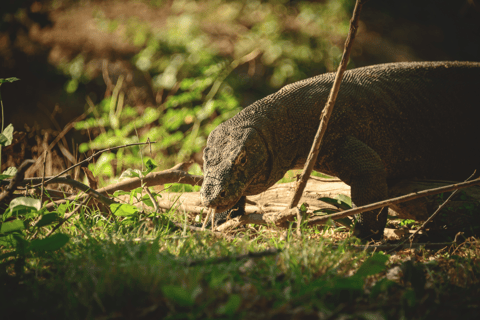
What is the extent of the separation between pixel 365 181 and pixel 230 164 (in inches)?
40.6

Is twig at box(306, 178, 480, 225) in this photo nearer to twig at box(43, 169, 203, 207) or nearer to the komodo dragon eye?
the komodo dragon eye

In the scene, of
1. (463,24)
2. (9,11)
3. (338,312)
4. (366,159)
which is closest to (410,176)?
(366,159)

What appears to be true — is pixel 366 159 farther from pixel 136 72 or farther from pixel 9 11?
pixel 9 11

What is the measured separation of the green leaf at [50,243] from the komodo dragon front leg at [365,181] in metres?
1.97

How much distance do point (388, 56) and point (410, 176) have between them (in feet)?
20.2

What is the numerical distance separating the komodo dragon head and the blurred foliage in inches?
193

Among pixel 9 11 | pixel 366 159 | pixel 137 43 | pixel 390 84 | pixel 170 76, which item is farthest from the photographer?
pixel 9 11

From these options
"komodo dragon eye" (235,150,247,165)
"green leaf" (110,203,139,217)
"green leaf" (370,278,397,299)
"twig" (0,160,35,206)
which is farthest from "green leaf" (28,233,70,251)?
"green leaf" (370,278,397,299)

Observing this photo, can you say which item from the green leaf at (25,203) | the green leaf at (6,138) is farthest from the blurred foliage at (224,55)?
the green leaf at (25,203)

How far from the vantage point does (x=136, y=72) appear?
8906 mm

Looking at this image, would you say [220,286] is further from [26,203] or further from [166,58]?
[166,58]

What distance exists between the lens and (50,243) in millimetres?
1669

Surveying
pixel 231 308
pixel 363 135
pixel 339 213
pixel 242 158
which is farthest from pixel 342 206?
pixel 231 308

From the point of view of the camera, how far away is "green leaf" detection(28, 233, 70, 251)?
1.66 m
